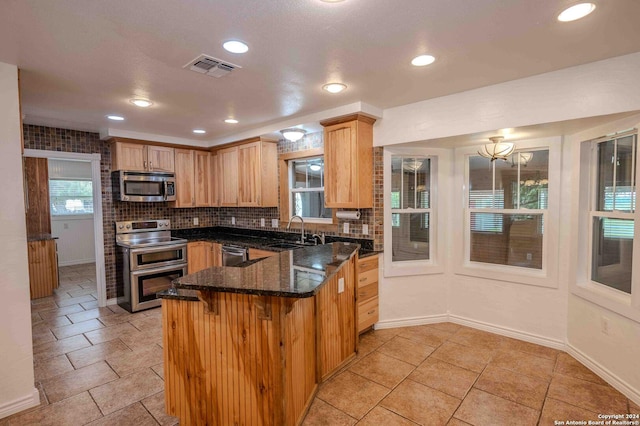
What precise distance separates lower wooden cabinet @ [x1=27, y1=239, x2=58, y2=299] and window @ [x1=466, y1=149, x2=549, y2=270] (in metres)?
6.10

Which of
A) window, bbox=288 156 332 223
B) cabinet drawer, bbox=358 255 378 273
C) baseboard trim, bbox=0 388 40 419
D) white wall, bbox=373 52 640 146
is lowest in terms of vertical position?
baseboard trim, bbox=0 388 40 419

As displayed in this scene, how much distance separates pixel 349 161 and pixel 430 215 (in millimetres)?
1201

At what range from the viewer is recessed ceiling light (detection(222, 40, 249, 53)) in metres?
1.99

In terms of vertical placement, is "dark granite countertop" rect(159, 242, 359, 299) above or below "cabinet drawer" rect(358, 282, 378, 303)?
above

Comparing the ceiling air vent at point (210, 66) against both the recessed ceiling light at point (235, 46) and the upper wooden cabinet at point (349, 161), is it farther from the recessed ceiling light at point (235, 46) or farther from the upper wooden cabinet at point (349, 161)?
the upper wooden cabinet at point (349, 161)

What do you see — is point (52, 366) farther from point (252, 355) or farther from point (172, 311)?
point (252, 355)

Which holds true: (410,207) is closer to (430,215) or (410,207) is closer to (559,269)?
(430,215)

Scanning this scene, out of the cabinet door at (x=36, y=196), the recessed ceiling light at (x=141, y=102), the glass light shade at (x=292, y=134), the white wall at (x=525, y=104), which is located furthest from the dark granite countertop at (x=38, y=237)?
the white wall at (x=525, y=104)

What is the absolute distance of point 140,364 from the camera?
292 centimetres

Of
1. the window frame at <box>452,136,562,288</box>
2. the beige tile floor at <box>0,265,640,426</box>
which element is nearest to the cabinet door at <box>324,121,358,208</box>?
the window frame at <box>452,136,562,288</box>

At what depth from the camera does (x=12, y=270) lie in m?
2.26

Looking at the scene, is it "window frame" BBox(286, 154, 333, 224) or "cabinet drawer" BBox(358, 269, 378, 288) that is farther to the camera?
"window frame" BBox(286, 154, 333, 224)

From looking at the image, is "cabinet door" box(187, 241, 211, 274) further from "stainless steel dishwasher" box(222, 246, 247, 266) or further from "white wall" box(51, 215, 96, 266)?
"white wall" box(51, 215, 96, 266)

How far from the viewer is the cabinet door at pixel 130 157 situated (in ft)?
14.3
